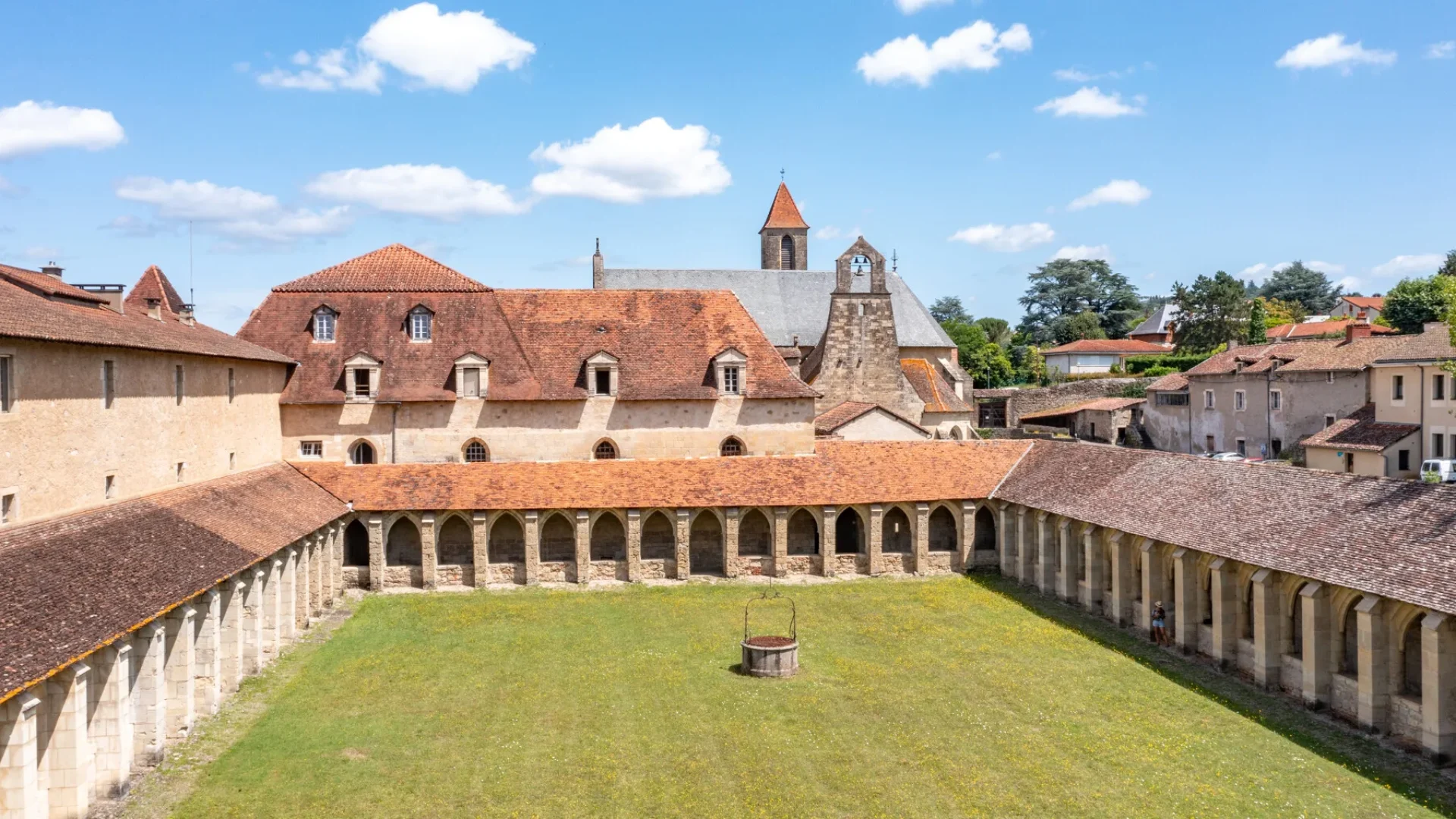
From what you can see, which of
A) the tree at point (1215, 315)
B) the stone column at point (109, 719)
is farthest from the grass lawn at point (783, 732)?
the tree at point (1215, 315)

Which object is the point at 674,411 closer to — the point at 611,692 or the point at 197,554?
the point at 611,692

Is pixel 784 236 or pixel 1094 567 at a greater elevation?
pixel 784 236

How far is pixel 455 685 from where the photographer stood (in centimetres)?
2597

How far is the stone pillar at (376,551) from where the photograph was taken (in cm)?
3700

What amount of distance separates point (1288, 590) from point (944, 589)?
43.8 ft

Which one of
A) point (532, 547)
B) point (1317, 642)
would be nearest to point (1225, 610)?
point (1317, 642)

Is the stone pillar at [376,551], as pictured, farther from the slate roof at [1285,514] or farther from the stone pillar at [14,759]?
the slate roof at [1285,514]

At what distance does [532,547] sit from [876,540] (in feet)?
40.1

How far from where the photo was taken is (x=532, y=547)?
1483 inches

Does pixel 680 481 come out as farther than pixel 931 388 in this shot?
No

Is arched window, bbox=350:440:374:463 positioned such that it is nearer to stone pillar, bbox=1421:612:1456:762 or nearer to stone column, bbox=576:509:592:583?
stone column, bbox=576:509:592:583

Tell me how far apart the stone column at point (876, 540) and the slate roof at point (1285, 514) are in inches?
201

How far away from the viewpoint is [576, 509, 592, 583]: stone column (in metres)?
37.5

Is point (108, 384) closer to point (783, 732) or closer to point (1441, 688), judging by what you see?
point (783, 732)
